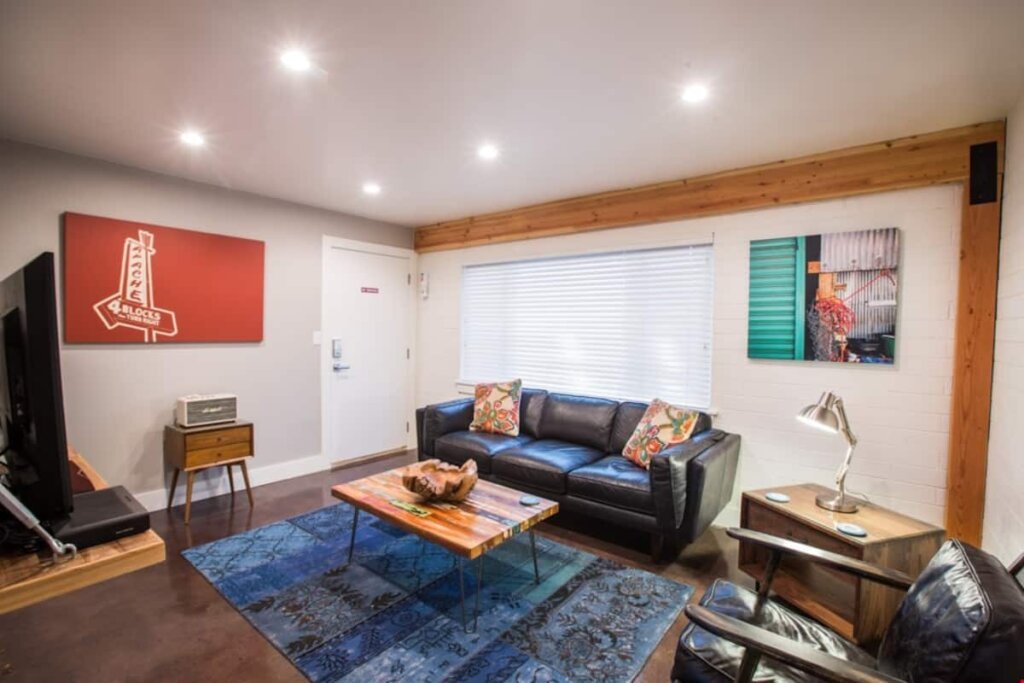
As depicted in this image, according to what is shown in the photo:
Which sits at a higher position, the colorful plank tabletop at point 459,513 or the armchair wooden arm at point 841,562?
the armchair wooden arm at point 841,562

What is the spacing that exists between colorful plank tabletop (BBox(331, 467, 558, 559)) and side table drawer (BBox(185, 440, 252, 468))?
1244mm

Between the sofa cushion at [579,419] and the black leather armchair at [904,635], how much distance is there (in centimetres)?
193

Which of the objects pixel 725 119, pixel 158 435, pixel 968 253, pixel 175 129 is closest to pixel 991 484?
pixel 968 253

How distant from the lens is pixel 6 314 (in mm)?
1196

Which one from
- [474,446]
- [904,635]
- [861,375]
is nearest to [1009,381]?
[861,375]

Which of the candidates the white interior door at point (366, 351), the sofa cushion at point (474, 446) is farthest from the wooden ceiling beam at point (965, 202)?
the white interior door at point (366, 351)

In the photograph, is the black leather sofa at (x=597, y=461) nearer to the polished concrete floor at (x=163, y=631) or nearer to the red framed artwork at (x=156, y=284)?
the polished concrete floor at (x=163, y=631)

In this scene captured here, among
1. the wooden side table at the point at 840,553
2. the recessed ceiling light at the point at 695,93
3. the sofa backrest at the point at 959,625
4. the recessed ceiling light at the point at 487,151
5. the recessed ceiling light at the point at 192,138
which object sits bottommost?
the wooden side table at the point at 840,553

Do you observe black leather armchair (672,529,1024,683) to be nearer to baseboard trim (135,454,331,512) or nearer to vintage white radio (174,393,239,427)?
vintage white radio (174,393,239,427)

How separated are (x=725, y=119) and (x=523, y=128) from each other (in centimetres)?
106

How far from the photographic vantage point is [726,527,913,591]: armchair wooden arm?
1.46 meters

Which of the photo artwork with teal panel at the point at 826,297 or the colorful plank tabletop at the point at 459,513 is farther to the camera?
the photo artwork with teal panel at the point at 826,297

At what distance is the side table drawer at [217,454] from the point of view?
317 centimetres

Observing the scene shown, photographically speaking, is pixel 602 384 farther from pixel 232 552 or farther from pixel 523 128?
pixel 232 552
